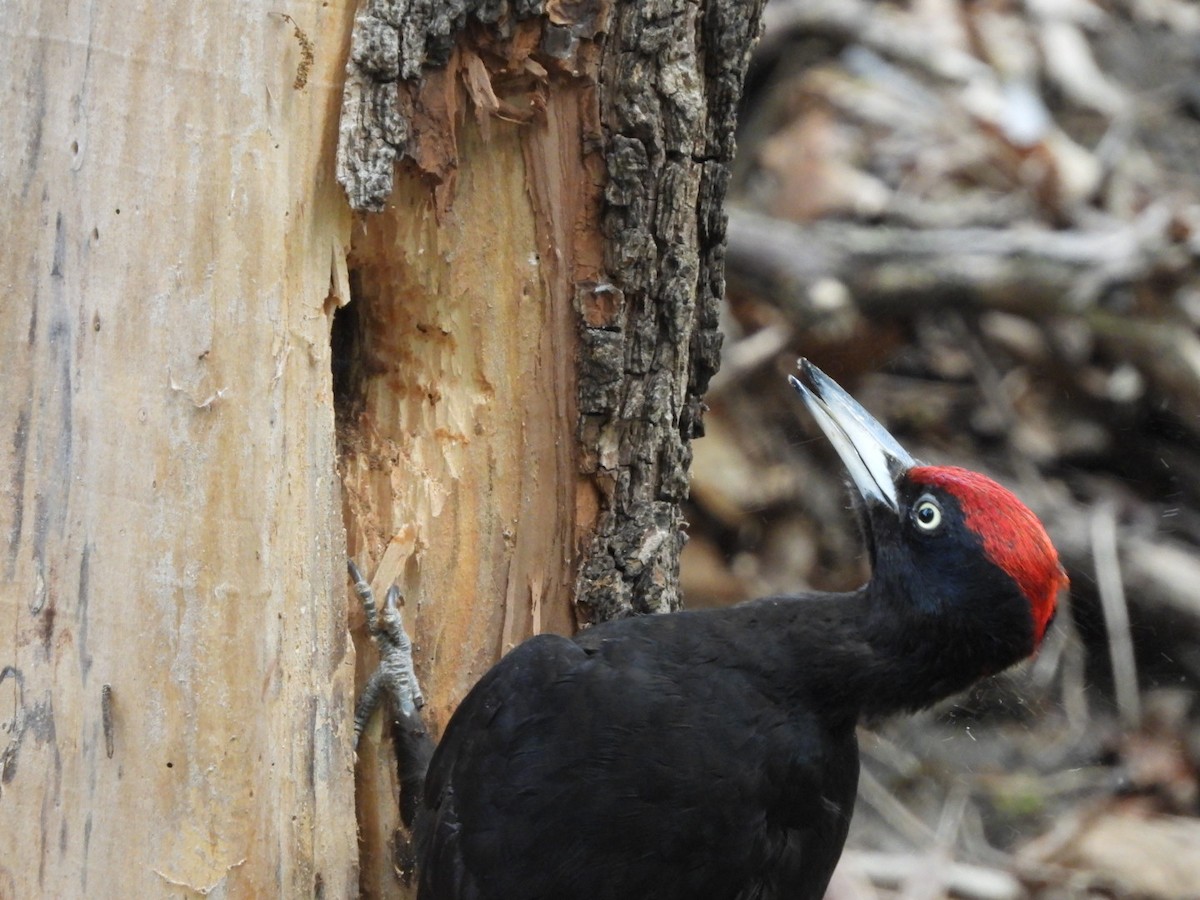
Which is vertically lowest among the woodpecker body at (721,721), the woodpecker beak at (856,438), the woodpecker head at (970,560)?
the woodpecker body at (721,721)

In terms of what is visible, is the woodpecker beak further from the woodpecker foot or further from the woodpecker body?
the woodpecker foot

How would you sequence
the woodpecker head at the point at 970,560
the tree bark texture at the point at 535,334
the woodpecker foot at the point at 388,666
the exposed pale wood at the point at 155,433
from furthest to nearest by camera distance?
the woodpecker foot at the point at 388,666 < the tree bark texture at the point at 535,334 < the woodpecker head at the point at 970,560 < the exposed pale wood at the point at 155,433

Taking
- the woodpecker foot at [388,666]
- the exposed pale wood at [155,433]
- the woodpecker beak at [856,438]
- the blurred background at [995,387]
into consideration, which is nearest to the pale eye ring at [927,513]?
the woodpecker beak at [856,438]

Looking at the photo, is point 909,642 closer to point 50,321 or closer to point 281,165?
point 281,165

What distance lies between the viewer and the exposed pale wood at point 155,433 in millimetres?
2330

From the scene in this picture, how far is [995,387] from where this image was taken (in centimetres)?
589

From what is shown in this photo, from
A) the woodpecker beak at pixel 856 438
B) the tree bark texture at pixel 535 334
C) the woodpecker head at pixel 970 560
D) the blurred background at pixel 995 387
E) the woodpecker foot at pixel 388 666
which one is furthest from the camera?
the blurred background at pixel 995 387

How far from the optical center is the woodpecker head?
2.67m

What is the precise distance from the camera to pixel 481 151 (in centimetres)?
279

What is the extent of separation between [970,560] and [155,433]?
1565 mm

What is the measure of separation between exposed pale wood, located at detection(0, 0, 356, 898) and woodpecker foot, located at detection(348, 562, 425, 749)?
363 millimetres

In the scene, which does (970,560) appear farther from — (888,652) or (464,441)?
(464,441)

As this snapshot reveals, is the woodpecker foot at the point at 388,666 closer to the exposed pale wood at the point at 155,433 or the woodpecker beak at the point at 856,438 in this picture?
the exposed pale wood at the point at 155,433

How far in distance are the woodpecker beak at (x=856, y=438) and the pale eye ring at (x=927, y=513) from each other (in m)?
0.13
